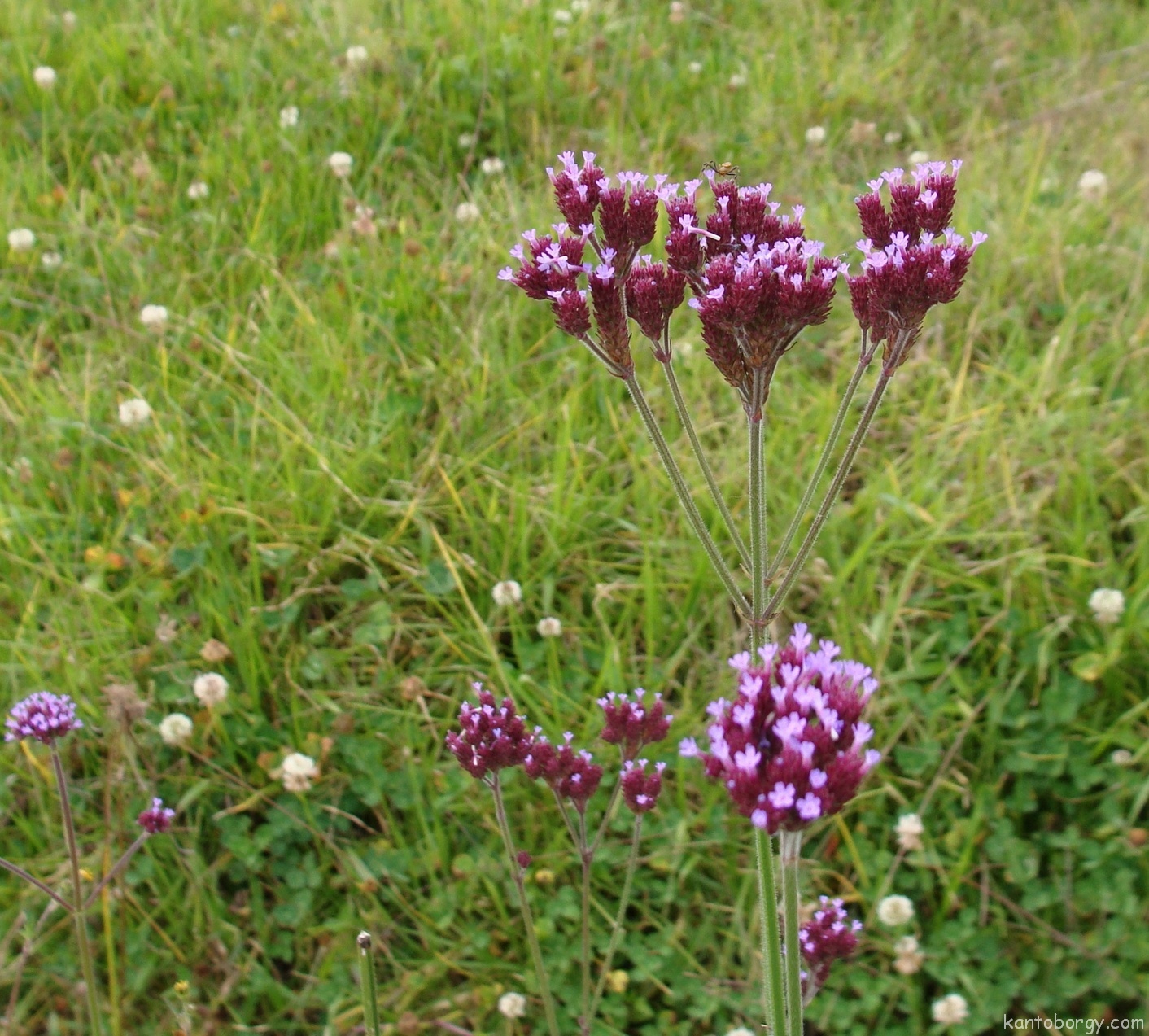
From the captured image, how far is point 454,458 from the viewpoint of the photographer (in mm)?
3166

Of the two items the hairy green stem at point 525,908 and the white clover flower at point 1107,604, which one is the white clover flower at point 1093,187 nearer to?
the white clover flower at point 1107,604

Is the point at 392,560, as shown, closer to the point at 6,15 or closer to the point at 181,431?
the point at 181,431

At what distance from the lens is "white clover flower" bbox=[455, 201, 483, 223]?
3.84 meters

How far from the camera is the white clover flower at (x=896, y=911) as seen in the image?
2.46 m

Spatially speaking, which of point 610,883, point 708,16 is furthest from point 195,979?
point 708,16

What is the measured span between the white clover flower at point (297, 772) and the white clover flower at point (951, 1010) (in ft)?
4.78

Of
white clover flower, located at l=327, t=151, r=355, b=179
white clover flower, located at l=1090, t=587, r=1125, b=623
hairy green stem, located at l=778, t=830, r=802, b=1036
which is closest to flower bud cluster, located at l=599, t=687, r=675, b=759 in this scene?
hairy green stem, located at l=778, t=830, r=802, b=1036

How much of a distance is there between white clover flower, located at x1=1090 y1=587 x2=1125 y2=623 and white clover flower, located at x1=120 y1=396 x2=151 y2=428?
253 cm

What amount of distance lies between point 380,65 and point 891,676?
317 cm

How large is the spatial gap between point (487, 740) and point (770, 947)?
0.61 metres

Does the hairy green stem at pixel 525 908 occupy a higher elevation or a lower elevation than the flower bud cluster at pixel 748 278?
lower

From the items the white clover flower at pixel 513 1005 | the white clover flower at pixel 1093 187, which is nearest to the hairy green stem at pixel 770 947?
the white clover flower at pixel 513 1005

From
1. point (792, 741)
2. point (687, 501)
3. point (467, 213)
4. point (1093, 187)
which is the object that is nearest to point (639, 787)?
point (687, 501)

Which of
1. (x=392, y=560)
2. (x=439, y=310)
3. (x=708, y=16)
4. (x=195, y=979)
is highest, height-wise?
(x=708, y=16)
